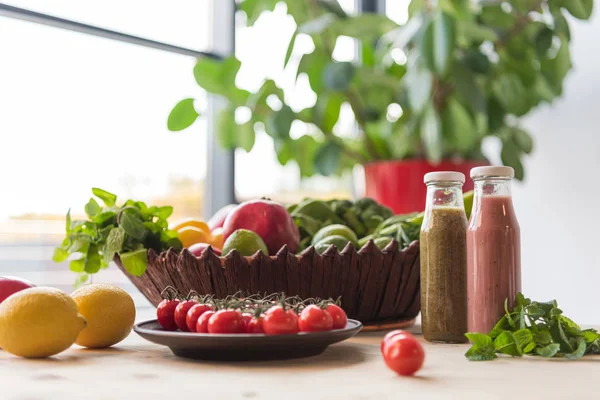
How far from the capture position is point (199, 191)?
2.61 metres

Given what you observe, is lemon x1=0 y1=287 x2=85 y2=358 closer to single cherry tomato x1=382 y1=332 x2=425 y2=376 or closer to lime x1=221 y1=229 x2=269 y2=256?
lime x1=221 y1=229 x2=269 y2=256

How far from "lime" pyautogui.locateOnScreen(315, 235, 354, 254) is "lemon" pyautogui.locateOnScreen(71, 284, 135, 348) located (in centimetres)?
29

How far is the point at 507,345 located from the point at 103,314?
1.67 ft

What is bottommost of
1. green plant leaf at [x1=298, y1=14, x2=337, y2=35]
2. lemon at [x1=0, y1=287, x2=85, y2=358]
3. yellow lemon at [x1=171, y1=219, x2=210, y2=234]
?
lemon at [x1=0, y1=287, x2=85, y2=358]

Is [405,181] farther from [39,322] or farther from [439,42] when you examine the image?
[39,322]

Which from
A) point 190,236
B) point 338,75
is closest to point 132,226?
point 190,236

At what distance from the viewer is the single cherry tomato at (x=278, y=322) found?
2.56ft

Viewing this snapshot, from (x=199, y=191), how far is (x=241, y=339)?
1871mm

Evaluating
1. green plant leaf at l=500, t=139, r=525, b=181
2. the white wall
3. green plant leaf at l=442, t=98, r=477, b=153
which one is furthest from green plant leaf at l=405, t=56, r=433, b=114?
the white wall

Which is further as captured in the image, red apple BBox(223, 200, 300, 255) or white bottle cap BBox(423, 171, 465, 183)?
red apple BBox(223, 200, 300, 255)

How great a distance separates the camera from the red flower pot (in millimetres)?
2264

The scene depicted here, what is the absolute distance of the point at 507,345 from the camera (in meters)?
0.83

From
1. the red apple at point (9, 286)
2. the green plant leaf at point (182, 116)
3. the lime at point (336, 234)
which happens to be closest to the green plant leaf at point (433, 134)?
the green plant leaf at point (182, 116)

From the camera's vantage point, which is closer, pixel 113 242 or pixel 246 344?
pixel 246 344
